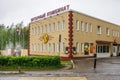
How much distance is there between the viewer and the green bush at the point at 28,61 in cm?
2742

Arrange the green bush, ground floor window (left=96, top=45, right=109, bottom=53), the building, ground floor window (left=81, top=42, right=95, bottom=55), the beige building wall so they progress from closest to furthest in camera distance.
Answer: the green bush, the building, the beige building wall, ground floor window (left=81, top=42, right=95, bottom=55), ground floor window (left=96, top=45, right=109, bottom=53)

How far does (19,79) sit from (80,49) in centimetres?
2635

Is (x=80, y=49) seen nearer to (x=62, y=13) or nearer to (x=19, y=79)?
(x=62, y=13)

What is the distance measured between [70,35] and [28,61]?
584 inches

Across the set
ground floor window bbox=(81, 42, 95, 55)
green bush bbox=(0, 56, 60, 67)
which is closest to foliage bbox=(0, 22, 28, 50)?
ground floor window bbox=(81, 42, 95, 55)

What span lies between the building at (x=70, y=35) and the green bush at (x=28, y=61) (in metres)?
8.53

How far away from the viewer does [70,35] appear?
41625mm

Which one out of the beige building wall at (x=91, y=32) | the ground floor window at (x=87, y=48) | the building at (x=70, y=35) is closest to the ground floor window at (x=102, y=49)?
the building at (x=70, y=35)

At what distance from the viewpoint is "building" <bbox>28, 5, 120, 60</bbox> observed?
4219 centimetres

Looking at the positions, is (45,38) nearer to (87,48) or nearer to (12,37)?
(87,48)

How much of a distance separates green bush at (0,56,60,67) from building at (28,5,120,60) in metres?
8.53

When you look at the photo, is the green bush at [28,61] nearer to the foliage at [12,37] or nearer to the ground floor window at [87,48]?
the ground floor window at [87,48]

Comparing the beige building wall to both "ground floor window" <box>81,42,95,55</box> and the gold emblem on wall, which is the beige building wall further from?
the gold emblem on wall

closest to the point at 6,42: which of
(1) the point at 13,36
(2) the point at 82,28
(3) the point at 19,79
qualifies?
(1) the point at 13,36
